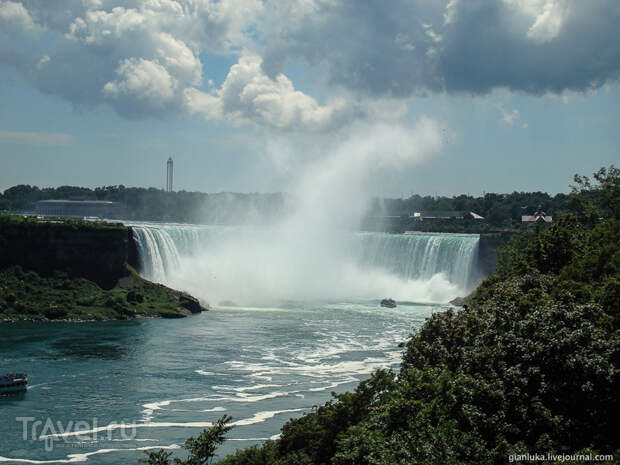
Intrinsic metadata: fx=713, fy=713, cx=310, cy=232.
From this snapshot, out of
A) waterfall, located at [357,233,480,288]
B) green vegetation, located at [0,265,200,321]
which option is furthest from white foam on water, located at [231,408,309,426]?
waterfall, located at [357,233,480,288]

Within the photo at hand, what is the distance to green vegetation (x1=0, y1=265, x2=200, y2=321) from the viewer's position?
4697 centimetres

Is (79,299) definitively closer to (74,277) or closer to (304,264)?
(74,277)

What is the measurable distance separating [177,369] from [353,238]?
146 ft

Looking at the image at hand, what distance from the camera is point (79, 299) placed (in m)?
50.1

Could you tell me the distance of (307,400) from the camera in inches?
1059

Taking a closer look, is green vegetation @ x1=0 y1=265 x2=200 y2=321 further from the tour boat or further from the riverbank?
the tour boat

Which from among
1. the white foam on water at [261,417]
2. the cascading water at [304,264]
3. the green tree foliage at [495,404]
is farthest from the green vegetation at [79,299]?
the green tree foliage at [495,404]

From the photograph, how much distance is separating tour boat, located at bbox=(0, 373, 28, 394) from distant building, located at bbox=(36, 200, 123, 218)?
9707 centimetres

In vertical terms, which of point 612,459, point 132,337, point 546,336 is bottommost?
point 132,337

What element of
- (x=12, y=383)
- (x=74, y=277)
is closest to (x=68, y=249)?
(x=74, y=277)

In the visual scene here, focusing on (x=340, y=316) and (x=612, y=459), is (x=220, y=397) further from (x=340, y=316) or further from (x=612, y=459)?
(x=340, y=316)

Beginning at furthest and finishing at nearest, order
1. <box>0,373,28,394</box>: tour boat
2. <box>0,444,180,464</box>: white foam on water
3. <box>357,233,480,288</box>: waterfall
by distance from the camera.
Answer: <box>357,233,480,288</box>: waterfall < <box>0,373,28,394</box>: tour boat < <box>0,444,180,464</box>: white foam on water

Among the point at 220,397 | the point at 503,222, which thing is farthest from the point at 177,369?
the point at 503,222

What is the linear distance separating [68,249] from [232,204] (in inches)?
1895
